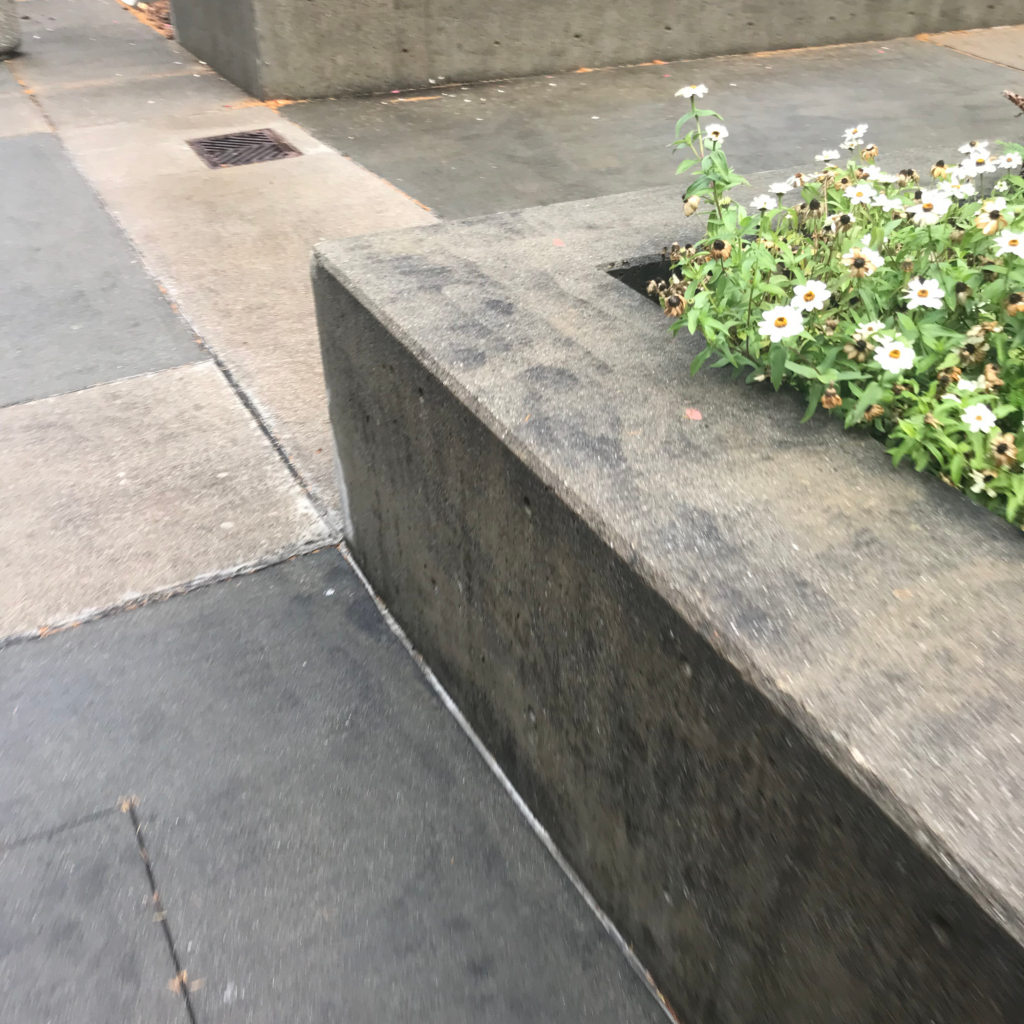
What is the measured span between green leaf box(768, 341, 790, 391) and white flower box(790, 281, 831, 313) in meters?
0.09

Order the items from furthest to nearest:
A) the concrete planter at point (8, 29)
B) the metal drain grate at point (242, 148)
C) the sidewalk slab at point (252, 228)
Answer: the concrete planter at point (8, 29)
the metal drain grate at point (242, 148)
the sidewalk slab at point (252, 228)

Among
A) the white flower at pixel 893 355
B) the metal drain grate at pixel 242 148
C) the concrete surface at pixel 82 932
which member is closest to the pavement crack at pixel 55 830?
the concrete surface at pixel 82 932

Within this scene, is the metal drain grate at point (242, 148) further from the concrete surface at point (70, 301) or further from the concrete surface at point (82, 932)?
the concrete surface at point (82, 932)

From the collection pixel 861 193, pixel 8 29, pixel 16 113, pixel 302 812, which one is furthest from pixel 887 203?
pixel 8 29

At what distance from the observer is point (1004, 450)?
1.54m

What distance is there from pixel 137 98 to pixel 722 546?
7755 millimetres

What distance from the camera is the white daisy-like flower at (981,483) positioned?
1.55 m

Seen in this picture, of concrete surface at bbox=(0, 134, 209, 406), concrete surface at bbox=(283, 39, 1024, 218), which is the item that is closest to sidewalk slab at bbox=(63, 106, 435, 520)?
concrete surface at bbox=(0, 134, 209, 406)

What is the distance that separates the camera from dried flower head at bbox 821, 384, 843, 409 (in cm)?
171

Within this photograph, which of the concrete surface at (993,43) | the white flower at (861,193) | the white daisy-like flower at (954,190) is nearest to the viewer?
the white daisy-like flower at (954,190)

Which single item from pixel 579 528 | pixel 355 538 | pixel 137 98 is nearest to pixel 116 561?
pixel 355 538

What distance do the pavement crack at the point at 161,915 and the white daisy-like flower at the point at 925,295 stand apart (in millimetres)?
2025

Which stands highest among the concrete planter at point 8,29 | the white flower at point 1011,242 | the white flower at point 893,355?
the white flower at point 1011,242

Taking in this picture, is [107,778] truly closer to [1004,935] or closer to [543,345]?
[543,345]
